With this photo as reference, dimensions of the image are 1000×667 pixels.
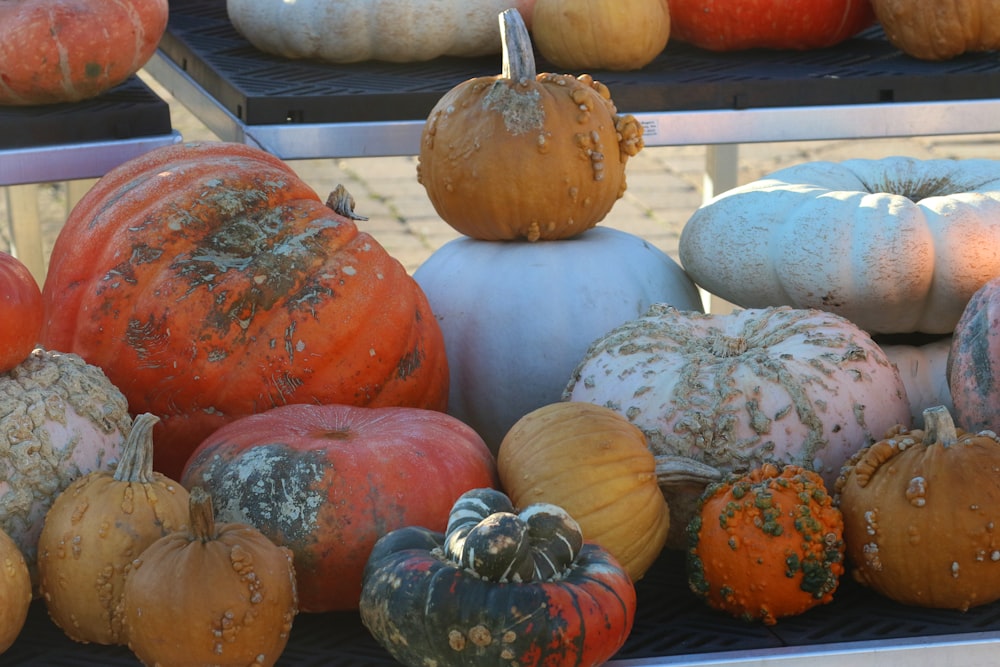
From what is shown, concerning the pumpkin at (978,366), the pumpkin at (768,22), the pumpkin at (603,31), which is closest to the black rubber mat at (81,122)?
the pumpkin at (603,31)

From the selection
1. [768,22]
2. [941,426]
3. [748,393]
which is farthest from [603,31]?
[941,426]

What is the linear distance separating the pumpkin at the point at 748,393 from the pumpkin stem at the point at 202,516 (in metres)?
0.68

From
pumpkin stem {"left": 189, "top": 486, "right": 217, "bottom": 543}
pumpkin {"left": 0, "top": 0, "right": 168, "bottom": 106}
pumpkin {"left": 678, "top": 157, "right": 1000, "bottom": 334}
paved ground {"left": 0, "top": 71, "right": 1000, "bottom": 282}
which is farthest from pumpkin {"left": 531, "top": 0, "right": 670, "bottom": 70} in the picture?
paved ground {"left": 0, "top": 71, "right": 1000, "bottom": 282}

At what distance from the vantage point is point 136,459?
1.58 metres

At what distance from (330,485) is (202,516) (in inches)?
9.5

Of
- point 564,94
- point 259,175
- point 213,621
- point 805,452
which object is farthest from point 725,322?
point 213,621

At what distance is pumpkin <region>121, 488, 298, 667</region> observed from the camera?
1.42 m

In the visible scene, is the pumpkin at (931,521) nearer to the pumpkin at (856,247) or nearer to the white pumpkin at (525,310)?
the pumpkin at (856,247)

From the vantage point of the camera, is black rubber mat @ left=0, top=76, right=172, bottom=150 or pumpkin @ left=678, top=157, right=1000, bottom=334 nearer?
pumpkin @ left=678, top=157, right=1000, bottom=334

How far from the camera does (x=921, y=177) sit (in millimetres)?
2484

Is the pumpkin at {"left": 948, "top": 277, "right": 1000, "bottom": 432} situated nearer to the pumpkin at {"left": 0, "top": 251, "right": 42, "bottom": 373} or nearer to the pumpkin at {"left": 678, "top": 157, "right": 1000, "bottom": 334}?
the pumpkin at {"left": 678, "top": 157, "right": 1000, "bottom": 334}

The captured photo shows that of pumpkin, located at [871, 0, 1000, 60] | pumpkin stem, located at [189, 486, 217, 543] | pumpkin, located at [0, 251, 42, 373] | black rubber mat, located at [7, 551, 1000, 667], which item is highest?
pumpkin, located at [871, 0, 1000, 60]

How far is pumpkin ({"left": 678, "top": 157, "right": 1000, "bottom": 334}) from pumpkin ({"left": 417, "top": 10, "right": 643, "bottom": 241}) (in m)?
0.23

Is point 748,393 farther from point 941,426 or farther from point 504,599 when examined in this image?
point 504,599
